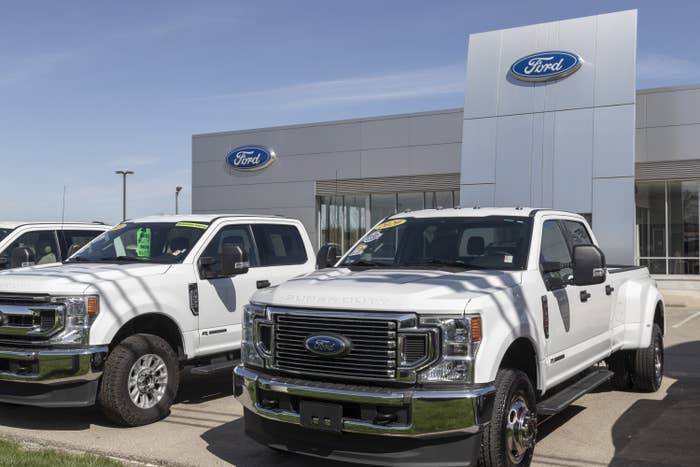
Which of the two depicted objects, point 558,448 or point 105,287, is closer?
point 558,448

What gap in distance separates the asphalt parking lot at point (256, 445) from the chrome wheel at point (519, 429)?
1.92 ft

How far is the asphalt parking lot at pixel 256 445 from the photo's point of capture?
5.98 metres

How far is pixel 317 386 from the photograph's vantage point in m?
5.00

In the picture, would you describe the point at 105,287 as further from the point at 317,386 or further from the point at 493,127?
the point at 493,127

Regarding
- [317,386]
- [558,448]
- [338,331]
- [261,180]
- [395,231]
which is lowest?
[558,448]

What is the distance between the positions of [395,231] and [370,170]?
68.0 feet

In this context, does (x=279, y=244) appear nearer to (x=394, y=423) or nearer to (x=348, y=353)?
(x=348, y=353)

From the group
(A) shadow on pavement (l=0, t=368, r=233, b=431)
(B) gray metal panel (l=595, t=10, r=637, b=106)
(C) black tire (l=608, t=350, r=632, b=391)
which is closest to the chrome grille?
(A) shadow on pavement (l=0, t=368, r=233, b=431)

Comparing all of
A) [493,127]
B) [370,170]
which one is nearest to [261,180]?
[370,170]

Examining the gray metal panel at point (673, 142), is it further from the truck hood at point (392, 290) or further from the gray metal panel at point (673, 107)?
the truck hood at point (392, 290)

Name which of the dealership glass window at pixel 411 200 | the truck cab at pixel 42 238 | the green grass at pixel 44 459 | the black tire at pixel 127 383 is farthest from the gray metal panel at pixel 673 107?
the green grass at pixel 44 459

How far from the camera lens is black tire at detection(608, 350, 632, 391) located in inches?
331

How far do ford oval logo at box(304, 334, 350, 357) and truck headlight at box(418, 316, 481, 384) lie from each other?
53cm

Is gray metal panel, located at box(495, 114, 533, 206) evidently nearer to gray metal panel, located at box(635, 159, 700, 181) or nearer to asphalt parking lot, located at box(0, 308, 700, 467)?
gray metal panel, located at box(635, 159, 700, 181)
